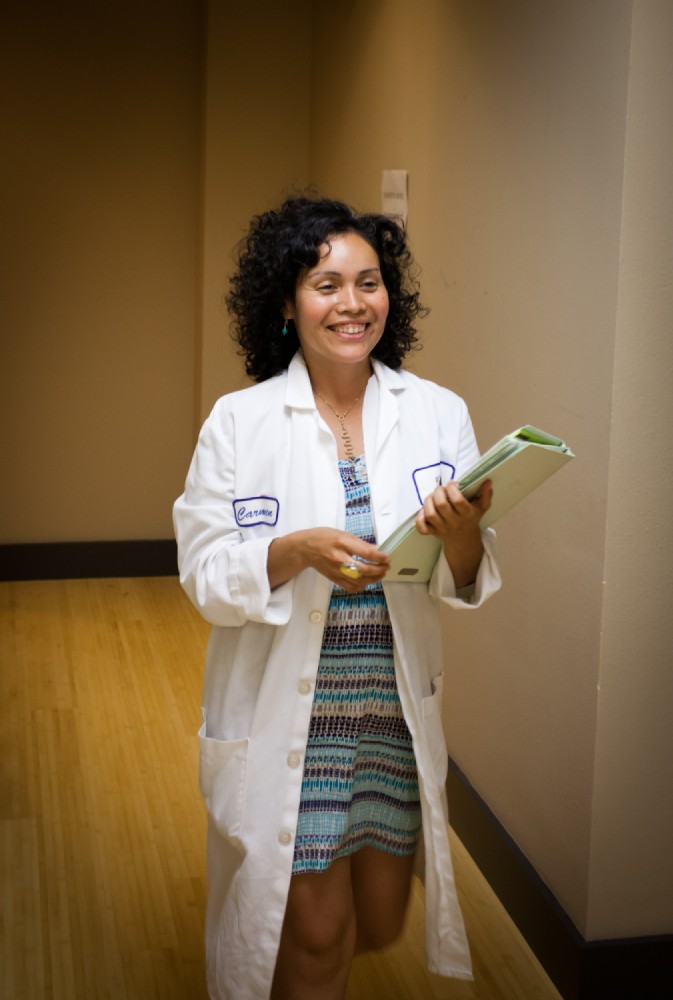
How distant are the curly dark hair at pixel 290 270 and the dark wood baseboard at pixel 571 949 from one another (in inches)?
52.8

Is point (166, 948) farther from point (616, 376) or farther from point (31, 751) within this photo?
point (616, 376)

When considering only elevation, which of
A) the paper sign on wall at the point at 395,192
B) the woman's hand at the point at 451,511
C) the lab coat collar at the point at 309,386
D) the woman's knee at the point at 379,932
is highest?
the paper sign on wall at the point at 395,192

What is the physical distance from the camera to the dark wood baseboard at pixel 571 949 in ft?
8.78

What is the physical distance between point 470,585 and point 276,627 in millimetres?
340

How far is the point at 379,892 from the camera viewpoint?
2.29 metres

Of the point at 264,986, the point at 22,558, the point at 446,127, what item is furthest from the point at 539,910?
the point at 22,558

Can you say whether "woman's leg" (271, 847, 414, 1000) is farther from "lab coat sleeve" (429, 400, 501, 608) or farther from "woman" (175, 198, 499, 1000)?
"lab coat sleeve" (429, 400, 501, 608)

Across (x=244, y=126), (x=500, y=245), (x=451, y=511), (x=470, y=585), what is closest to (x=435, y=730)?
(x=470, y=585)

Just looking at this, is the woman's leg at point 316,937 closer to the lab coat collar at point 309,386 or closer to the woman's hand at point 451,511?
the woman's hand at point 451,511

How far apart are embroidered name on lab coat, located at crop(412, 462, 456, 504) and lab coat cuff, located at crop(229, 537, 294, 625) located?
29cm

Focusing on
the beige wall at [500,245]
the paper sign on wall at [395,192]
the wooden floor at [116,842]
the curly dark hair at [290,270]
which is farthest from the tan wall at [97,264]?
the curly dark hair at [290,270]

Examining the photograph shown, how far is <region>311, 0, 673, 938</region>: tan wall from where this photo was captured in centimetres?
252

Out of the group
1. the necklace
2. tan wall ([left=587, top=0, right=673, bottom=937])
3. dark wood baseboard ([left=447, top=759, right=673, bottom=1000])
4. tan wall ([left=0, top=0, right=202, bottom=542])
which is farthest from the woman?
tan wall ([left=0, top=0, right=202, bottom=542])

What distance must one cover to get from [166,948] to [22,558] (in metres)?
3.69
